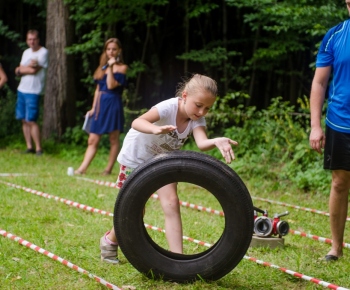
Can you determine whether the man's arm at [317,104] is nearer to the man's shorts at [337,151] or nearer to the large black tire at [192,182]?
the man's shorts at [337,151]

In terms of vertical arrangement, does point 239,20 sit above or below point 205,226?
above

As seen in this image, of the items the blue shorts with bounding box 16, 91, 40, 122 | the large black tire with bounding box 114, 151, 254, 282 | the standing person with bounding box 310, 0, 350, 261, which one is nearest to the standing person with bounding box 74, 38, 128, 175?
the blue shorts with bounding box 16, 91, 40, 122

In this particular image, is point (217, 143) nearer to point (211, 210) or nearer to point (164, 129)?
point (164, 129)

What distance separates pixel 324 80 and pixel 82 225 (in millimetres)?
2549

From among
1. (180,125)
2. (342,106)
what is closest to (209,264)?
(180,125)

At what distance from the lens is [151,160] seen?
166 inches

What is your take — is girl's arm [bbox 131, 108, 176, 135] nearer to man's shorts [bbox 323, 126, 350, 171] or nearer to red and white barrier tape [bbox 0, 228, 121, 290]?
red and white barrier tape [bbox 0, 228, 121, 290]

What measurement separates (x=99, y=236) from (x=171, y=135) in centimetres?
153

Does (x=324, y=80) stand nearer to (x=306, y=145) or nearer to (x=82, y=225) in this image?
(x=82, y=225)

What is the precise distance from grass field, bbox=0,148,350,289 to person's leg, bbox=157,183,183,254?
0.32m

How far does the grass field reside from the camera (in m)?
4.38

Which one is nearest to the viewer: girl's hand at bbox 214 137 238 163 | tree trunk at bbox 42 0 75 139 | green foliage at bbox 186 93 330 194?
girl's hand at bbox 214 137 238 163

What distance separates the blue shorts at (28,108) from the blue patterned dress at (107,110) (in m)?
2.36

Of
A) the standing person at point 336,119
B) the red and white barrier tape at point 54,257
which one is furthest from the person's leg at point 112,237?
the standing person at point 336,119
